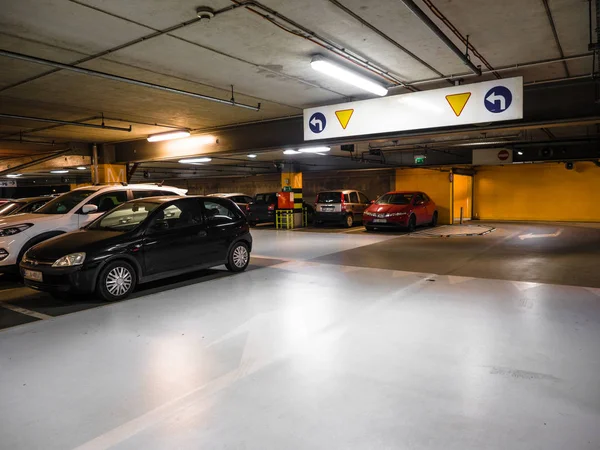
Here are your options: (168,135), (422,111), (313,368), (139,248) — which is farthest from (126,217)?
(168,135)

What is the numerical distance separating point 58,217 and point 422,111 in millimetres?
6552

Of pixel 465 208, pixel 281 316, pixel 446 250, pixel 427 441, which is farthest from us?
pixel 465 208

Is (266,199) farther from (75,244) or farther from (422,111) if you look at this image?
(75,244)

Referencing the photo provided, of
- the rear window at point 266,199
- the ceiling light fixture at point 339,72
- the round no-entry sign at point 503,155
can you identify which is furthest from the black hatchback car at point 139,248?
the round no-entry sign at point 503,155

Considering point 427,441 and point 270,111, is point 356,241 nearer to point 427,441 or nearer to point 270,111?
point 270,111

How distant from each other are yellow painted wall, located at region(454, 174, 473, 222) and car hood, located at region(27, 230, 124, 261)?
19.0 m

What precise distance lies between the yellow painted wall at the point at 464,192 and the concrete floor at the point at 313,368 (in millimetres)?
15421

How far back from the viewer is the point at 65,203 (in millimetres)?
8094

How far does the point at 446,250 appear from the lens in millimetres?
10430

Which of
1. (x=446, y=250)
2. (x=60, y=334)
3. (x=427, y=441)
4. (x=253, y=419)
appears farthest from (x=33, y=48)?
(x=446, y=250)

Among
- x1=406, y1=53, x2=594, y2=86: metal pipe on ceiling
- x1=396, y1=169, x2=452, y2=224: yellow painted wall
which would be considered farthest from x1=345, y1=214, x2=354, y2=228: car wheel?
x1=406, y1=53, x2=594, y2=86: metal pipe on ceiling

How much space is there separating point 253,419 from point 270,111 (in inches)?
294

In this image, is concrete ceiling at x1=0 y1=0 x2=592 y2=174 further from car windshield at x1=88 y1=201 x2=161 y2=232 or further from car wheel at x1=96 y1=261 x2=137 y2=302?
car wheel at x1=96 y1=261 x2=137 y2=302

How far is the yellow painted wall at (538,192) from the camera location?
1875 cm
